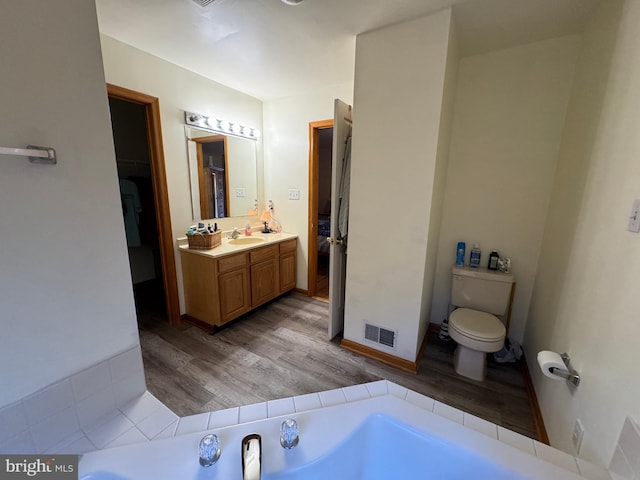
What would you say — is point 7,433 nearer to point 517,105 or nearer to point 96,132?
point 96,132

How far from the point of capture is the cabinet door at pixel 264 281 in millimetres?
2809

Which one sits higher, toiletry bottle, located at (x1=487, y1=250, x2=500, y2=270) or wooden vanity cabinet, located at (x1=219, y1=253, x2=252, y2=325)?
toiletry bottle, located at (x1=487, y1=250, x2=500, y2=270)

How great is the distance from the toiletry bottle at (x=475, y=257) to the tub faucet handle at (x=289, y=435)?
2.06m

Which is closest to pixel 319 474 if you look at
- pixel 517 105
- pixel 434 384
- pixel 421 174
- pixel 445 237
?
pixel 434 384

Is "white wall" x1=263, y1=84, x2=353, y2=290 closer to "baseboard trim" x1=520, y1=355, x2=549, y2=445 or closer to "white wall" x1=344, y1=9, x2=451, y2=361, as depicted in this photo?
"white wall" x1=344, y1=9, x2=451, y2=361

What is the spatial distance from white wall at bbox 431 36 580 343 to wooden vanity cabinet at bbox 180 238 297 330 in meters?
1.95

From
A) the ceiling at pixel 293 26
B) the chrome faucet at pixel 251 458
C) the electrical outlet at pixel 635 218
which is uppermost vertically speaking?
the ceiling at pixel 293 26

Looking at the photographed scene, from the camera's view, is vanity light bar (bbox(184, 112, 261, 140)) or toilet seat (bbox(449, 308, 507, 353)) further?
vanity light bar (bbox(184, 112, 261, 140))

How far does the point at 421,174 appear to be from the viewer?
5.82ft

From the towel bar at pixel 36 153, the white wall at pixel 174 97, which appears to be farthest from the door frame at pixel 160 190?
the towel bar at pixel 36 153

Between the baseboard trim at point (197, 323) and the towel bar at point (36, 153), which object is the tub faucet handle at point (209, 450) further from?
the baseboard trim at point (197, 323)

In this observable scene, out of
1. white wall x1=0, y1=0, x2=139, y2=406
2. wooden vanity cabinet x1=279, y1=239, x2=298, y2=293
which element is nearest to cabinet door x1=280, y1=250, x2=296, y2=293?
wooden vanity cabinet x1=279, y1=239, x2=298, y2=293

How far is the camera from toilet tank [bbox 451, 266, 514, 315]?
2.11 meters

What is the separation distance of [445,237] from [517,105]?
46.8 inches
